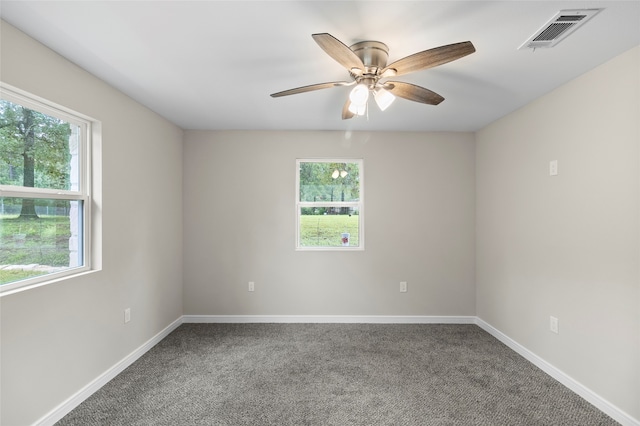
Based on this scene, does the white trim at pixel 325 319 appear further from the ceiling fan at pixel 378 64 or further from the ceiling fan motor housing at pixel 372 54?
the ceiling fan motor housing at pixel 372 54

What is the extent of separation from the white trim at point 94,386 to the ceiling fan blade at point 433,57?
2.97 meters

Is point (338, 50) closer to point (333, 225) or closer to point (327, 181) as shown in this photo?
point (327, 181)

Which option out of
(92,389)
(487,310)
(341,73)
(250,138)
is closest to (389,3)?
(341,73)

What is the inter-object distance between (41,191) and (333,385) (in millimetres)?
2483

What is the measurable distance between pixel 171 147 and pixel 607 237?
4066 millimetres

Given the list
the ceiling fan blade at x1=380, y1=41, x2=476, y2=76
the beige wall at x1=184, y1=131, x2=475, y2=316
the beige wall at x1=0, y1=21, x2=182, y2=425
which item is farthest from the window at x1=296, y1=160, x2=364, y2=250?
the ceiling fan blade at x1=380, y1=41, x2=476, y2=76

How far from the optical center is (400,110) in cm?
312

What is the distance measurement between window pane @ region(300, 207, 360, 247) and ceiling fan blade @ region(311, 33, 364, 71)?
2.37 meters

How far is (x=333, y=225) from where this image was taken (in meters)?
4.05

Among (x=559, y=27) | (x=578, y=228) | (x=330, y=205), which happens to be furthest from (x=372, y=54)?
(x=330, y=205)

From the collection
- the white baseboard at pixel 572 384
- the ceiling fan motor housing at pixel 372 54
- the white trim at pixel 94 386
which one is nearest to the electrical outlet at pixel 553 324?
the white baseboard at pixel 572 384

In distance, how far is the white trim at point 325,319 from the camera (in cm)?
389

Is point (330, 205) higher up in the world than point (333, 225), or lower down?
higher up

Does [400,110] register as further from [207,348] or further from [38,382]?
[38,382]
